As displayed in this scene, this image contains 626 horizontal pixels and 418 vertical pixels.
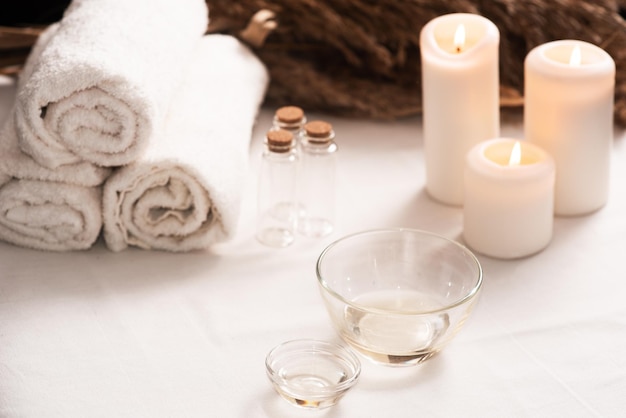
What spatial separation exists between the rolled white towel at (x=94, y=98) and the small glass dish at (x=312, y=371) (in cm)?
26

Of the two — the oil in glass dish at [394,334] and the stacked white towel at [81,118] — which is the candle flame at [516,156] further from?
the stacked white towel at [81,118]

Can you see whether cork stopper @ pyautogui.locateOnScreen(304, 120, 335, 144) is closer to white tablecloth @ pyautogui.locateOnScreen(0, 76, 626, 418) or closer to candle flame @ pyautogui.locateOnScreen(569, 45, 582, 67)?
white tablecloth @ pyautogui.locateOnScreen(0, 76, 626, 418)

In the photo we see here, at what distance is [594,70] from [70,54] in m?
0.53

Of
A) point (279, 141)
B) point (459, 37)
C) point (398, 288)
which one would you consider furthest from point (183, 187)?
point (459, 37)

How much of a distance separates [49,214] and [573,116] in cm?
55

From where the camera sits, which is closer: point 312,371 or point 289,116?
point 312,371

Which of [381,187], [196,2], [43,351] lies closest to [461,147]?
[381,187]

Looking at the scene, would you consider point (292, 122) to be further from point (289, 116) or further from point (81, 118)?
point (81, 118)

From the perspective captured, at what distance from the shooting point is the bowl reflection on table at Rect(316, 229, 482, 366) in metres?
0.81

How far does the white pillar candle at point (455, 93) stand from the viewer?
1024 millimetres

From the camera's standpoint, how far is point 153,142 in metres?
0.97

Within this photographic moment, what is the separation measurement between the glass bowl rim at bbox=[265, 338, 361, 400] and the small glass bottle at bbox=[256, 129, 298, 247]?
209mm

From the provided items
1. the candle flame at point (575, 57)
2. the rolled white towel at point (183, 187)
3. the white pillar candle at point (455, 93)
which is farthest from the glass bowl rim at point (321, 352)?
the candle flame at point (575, 57)

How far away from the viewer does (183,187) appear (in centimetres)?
97
